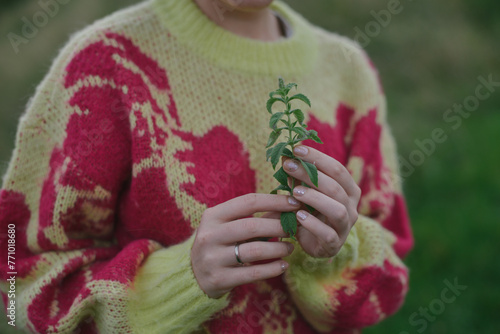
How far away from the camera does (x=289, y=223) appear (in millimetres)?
937

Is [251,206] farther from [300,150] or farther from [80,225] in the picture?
[80,225]

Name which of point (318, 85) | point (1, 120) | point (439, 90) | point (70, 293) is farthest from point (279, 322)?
point (439, 90)

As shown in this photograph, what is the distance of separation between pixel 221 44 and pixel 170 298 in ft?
1.88

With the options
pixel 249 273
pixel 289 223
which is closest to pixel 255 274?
pixel 249 273

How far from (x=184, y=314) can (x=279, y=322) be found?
25 centimetres

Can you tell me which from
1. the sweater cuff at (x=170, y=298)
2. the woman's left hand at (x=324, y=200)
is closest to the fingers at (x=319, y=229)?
the woman's left hand at (x=324, y=200)

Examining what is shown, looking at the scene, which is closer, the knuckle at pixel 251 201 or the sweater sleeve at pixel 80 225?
the knuckle at pixel 251 201

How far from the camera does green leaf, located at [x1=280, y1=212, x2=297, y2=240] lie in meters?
0.93

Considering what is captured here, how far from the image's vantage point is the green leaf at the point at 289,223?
3.06ft

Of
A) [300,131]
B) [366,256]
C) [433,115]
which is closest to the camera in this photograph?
[300,131]

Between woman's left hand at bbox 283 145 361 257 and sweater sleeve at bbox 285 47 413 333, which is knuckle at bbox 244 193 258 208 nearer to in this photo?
woman's left hand at bbox 283 145 361 257

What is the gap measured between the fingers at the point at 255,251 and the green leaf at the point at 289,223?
0.04 meters

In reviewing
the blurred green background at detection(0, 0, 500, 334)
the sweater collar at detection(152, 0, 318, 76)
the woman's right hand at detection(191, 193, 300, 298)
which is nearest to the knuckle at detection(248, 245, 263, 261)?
the woman's right hand at detection(191, 193, 300, 298)

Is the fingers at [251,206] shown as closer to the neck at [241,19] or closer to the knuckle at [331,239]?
the knuckle at [331,239]
